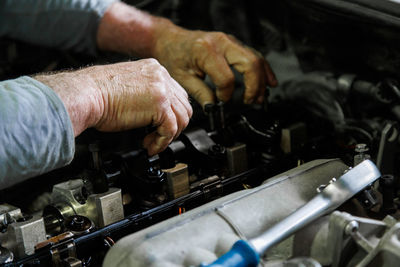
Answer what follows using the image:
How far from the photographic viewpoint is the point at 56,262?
89 centimetres

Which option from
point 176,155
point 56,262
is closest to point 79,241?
point 56,262

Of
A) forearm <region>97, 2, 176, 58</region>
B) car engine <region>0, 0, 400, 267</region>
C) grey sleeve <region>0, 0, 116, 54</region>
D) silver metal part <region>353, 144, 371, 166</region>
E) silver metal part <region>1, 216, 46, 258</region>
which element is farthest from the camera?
grey sleeve <region>0, 0, 116, 54</region>

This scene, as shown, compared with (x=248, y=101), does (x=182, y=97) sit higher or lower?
higher

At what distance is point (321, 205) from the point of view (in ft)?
2.72

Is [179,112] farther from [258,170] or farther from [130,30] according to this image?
[130,30]

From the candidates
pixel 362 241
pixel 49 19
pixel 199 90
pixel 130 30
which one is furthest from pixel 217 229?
pixel 49 19

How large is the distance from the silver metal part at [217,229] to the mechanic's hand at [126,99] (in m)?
0.27

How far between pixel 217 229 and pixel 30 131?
1.24 feet

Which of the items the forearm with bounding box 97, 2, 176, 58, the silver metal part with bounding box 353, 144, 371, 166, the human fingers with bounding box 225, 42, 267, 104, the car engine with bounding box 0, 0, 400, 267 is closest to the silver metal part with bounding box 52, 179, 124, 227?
the car engine with bounding box 0, 0, 400, 267

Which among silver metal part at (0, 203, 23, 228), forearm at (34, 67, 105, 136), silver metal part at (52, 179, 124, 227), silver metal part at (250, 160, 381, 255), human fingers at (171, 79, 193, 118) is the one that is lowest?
silver metal part at (52, 179, 124, 227)

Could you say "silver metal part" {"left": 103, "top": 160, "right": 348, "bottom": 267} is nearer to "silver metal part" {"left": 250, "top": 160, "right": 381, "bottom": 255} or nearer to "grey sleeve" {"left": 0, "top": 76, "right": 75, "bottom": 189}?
"silver metal part" {"left": 250, "top": 160, "right": 381, "bottom": 255}

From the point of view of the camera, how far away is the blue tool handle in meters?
0.70

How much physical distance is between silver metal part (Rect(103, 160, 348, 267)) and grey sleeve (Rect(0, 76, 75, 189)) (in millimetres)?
238

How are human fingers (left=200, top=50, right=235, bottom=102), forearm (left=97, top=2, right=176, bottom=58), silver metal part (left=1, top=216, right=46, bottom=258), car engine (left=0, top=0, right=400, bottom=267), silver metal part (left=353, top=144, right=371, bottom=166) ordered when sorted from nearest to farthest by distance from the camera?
car engine (left=0, top=0, right=400, bottom=267) < silver metal part (left=1, top=216, right=46, bottom=258) < silver metal part (left=353, top=144, right=371, bottom=166) < human fingers (left=200, top=50, right=235, bottom=102) < forearm (left=97, top=2, right=176, bottom=58)
